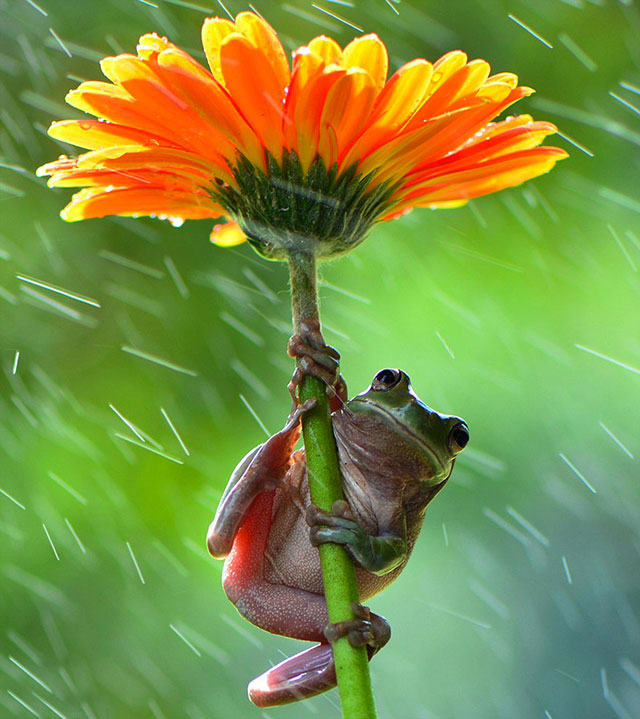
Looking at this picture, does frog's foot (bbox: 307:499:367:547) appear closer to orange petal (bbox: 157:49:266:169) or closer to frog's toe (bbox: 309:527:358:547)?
frog's toe (bbox: 309:527:358:547)

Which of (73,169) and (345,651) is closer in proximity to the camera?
(345,651)

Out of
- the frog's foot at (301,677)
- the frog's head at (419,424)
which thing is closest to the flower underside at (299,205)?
the frog's head at (419,424)

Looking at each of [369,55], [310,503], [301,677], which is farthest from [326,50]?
[301,677]

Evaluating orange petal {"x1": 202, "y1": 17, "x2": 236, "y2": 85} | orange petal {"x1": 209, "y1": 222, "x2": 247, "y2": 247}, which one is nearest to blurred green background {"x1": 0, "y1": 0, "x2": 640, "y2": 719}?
orange petal {"x1": 209, "y1": 222, "x2": 247, "y2": 247}

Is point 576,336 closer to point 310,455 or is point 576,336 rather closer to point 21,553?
point 21,553

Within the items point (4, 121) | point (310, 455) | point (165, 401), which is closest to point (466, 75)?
point (310, 455)

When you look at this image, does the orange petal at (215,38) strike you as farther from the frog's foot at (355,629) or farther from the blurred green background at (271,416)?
A: the blurred green background at (271,416)

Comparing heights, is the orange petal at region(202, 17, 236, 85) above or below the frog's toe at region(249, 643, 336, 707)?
above
